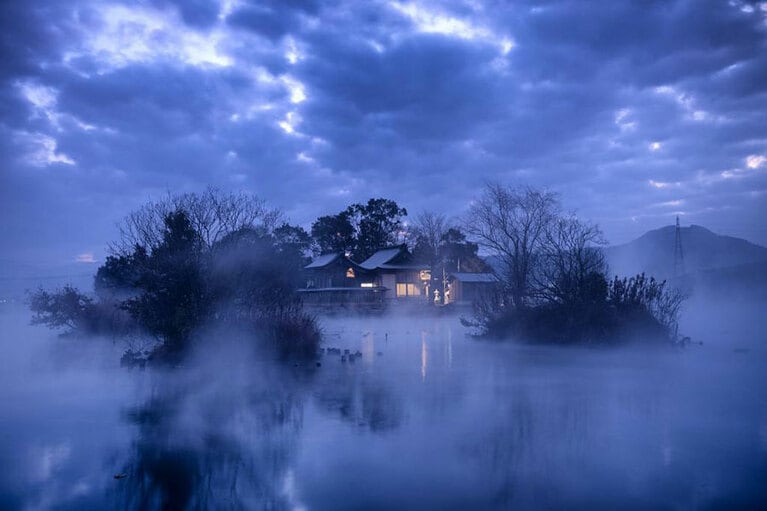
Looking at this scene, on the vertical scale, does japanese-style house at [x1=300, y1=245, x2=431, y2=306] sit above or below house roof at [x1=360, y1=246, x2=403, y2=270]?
below

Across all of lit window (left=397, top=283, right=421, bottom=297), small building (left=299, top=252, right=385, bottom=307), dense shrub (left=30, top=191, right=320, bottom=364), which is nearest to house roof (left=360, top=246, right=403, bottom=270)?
small building (left=299, top=252, right=385, bottom=307)

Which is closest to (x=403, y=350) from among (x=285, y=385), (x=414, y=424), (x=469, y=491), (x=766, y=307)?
(x=285, y=385)

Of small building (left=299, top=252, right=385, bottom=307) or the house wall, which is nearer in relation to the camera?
small building (left=299, top=252, right=385, bottom=307)

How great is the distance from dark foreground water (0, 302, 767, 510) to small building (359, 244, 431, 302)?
136 feet

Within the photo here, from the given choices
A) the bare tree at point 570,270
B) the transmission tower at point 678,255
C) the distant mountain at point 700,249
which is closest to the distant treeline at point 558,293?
the bare tree at point 570,270

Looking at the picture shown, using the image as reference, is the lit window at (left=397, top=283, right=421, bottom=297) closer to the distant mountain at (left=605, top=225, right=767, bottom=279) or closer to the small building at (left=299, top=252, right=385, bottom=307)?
the small building at (left=299, top=252, right=385, bottom=307)

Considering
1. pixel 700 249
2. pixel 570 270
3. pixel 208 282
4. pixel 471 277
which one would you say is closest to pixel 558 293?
pixel 570 270

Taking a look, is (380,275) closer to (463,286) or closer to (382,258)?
(382,258)

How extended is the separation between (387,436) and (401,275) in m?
52.1

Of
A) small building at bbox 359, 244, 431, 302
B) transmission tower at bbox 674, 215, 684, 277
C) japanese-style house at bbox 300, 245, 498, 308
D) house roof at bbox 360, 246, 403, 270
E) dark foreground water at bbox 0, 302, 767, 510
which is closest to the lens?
dark foreground water at bbox 0, 302, 767, 510

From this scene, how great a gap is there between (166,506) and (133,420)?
4914mm

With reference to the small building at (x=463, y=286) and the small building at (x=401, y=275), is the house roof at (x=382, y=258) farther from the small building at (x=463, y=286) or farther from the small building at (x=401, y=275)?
the small building at (x=463, y=286)

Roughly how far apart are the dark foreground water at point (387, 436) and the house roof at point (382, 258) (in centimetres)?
4216

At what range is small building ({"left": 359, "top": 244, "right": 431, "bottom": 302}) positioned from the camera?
6038 cm
